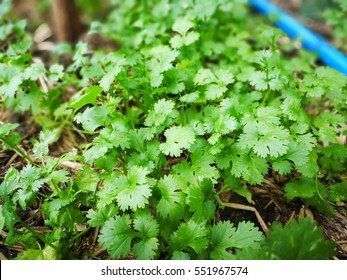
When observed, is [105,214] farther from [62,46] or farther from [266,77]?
[62,46]

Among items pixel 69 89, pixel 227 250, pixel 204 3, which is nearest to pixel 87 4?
pixel 69 89

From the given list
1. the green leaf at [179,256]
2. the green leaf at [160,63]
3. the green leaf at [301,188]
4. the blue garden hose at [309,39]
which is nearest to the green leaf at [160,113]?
the green leaf at [160,63]

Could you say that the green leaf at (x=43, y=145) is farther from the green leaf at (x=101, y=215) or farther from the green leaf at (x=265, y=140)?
the green leaf at (x=265, y=140)

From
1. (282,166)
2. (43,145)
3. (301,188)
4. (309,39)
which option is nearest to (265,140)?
(282,166)

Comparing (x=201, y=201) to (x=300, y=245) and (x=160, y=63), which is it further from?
(x=160, y=63)

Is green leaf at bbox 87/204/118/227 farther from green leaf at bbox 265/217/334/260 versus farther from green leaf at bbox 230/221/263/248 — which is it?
green leaf at bbox 265/217/334/260

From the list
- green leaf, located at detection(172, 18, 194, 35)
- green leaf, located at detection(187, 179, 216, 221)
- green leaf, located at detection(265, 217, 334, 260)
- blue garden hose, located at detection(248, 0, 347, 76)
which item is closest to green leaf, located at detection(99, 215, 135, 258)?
green leaf, located at detection(187, 179, 216, 221)
